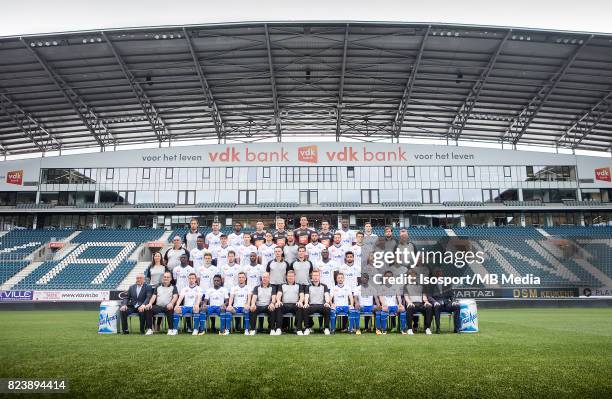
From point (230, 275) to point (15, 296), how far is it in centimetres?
1972

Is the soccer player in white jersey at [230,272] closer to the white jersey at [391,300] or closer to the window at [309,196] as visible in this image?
the white jersey at [391,300]

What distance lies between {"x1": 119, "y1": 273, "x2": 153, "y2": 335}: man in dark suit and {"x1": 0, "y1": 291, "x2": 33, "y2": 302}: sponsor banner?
17079 mm

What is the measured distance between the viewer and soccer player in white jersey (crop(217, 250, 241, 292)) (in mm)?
10438

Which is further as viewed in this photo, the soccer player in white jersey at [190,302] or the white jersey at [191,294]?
the white jersey at [191,294]

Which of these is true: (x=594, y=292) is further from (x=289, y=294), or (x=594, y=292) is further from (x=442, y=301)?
(x=289, y=294)

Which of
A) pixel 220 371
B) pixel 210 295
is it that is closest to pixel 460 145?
pixel 210 295

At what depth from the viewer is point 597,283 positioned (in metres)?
24.4

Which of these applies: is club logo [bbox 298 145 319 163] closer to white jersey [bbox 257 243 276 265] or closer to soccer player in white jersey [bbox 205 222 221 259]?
soccer player in white jersey [bbox 205 222 221 259]

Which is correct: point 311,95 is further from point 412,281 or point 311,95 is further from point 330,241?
point 412,281

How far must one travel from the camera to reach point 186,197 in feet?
117

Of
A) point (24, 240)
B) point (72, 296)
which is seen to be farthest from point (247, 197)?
point (24, 240)

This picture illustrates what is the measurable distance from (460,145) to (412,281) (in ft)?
102

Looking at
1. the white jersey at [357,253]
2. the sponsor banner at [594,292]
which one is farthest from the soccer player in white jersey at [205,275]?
the sponsor banner at [594,292]

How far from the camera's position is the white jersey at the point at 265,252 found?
1100 cm
